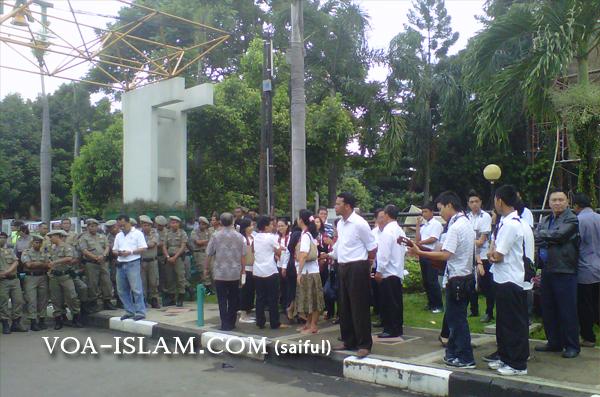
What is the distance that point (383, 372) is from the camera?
256 inches

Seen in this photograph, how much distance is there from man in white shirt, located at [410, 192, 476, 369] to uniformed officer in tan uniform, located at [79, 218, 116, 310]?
6462 mm

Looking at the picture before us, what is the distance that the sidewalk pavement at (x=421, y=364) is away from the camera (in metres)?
5.66

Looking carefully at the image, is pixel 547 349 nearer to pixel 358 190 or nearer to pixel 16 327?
pixel 16 327

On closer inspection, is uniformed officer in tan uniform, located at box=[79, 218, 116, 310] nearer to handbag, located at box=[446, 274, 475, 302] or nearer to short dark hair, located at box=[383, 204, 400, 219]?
short dark hair, located at box=[383, 204, 400, 219]

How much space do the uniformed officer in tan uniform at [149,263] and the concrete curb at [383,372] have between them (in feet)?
7.06

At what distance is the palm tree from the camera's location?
8.80 m

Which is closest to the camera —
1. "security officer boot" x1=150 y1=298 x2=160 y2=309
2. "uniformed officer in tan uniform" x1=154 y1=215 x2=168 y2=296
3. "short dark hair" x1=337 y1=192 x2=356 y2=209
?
"short dark hair" x1=337 y1=192 x2=356 y2=209

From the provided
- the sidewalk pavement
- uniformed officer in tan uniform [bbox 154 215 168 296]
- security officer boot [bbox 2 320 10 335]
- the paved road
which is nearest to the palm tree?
the sidewalk pavement

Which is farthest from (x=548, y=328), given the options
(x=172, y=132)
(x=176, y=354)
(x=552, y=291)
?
(x=172, y=132)

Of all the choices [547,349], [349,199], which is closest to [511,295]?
[547,349]

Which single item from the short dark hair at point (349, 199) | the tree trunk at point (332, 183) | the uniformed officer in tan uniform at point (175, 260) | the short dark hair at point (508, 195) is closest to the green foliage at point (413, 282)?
the uniformed officer in tan uniform at point (175, 260)

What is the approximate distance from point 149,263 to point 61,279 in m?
1.59

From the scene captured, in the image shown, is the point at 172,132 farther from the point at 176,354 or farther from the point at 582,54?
the point at 582,54

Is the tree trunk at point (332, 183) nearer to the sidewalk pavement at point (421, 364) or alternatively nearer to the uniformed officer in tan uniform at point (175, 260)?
the uniformed officer in tan uniform at point (175, 260)
